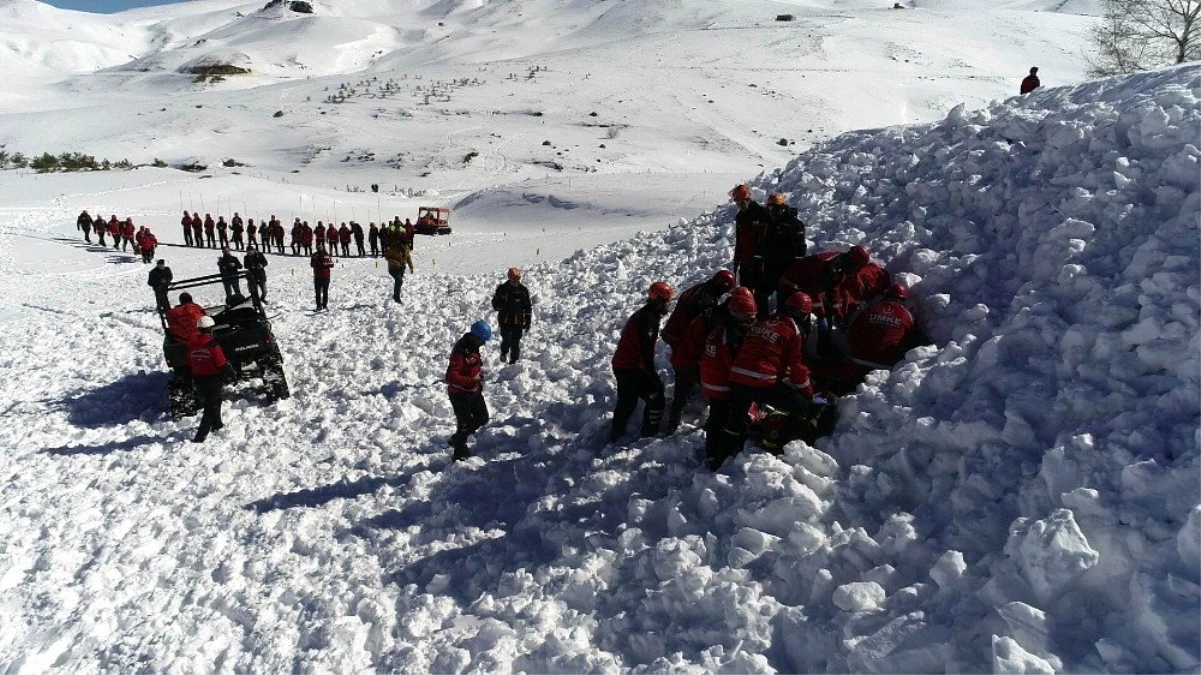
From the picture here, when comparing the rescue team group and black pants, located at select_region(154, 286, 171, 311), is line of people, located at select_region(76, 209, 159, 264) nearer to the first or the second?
black pants, located at select_region(154, 286, 171, 311)

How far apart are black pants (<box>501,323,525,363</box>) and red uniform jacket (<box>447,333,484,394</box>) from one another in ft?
8.88

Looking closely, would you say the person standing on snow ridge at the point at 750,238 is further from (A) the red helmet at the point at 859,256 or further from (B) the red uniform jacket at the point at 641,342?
(B) the red uniform jacket at the point at 641,342

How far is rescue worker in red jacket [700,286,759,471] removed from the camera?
591 centimetres

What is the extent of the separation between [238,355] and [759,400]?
7.15m

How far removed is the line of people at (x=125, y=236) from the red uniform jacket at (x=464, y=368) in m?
19.7

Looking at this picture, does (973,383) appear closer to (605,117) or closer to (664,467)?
(664,467)

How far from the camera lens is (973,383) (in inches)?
205

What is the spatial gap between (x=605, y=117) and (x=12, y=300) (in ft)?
142

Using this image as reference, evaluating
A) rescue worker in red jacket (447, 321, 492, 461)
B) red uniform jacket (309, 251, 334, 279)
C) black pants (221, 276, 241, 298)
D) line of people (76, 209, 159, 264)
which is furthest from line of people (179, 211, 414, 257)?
rescue worker in red jacket (447, 321, 492, 461)

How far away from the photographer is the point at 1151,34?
88.4 feet

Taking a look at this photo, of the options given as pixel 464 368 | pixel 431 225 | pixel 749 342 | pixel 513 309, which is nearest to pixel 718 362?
pixel 749 342

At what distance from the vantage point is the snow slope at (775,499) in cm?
361

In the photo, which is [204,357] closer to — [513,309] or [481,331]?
[481,331]

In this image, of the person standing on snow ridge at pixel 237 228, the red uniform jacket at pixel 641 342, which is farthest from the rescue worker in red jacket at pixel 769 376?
the person standing on snow ridge at pixel 237 228
